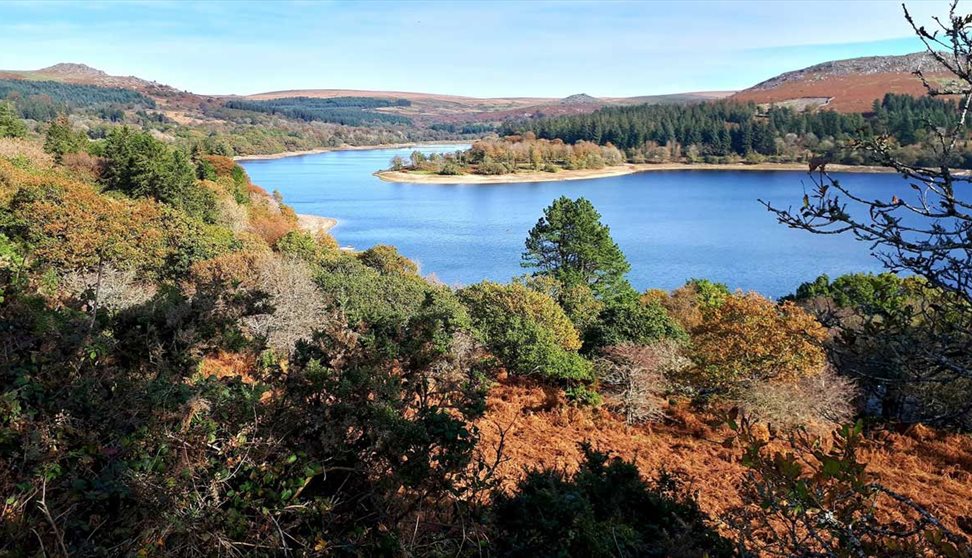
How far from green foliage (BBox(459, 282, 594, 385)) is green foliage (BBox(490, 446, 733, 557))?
6633 mm

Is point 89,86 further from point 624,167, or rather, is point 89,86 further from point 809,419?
point 809,419

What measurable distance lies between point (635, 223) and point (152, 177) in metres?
33.3

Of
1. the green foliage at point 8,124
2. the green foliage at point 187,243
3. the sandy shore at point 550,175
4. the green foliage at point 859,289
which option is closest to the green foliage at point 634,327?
the green foliage at point 859,289

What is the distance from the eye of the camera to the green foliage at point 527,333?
39.8 ft

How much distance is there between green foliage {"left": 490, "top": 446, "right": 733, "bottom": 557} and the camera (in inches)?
155

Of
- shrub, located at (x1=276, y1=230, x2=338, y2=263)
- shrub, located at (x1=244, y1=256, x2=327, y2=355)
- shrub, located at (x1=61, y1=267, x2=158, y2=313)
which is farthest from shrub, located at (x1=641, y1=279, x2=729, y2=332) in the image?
shrub, located at (x1=61, y1=267, x2=158, y2=313)

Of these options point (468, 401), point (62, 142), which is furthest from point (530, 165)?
point (468, 401)

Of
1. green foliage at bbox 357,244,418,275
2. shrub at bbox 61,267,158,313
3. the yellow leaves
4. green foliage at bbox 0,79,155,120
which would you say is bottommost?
green foliage at bbox 357,244,418,275

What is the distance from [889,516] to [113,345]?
7589 mm

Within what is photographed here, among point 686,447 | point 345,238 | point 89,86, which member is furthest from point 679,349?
point 89,86

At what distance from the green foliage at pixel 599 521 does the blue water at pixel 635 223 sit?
1130 cm

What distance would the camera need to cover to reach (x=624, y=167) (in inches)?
3487

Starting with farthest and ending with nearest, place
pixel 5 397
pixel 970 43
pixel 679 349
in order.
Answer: pixel 679 349, pixel 5 397, pixel 970 43

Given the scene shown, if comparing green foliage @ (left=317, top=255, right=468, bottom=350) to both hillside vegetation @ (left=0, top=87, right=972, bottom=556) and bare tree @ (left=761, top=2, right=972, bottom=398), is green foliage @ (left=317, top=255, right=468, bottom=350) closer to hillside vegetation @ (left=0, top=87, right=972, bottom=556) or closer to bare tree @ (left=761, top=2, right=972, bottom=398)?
hillside vegetation @ (left=0, top=87, right=972, bottom=556)
